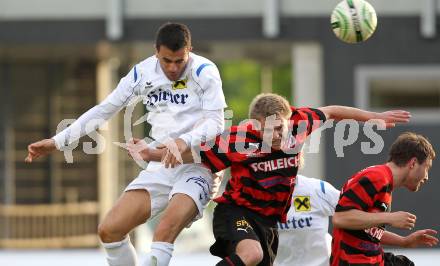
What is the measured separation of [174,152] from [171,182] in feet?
1.77

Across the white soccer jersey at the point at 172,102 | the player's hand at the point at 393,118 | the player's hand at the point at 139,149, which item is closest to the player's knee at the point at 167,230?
the player's hand at the point at 139,149

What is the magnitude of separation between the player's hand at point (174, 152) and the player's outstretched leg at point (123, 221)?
484 millimetres

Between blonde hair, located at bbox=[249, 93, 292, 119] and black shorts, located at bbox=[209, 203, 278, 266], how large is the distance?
0.65m

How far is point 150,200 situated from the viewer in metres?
8.05

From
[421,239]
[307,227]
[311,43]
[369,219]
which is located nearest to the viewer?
[369,219]

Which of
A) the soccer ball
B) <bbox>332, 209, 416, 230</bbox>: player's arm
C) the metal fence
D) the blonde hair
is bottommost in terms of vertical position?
the metal fence

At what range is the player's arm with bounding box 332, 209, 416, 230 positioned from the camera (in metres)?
6.95

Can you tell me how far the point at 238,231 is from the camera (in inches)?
298

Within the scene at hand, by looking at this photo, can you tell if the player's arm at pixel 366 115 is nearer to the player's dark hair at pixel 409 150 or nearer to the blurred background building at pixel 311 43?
the player's dark hair at pixel 409 150

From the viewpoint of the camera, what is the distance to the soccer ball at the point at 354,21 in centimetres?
864

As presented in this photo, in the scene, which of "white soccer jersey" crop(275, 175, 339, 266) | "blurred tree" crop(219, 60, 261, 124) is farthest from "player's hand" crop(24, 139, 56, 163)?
"blurred tree" crop(219, 60, 261, 124)

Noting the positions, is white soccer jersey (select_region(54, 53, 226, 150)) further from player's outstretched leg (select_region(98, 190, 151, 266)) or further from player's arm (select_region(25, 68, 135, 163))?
player's outstretched leg (select_region(98, 190, 151, 266))

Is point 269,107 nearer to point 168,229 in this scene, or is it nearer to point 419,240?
point 168,229

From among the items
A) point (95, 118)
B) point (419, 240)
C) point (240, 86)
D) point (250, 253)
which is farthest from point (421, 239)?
point (240, 86)
